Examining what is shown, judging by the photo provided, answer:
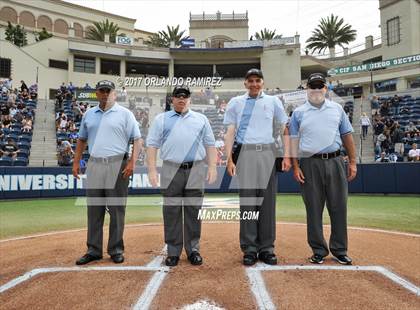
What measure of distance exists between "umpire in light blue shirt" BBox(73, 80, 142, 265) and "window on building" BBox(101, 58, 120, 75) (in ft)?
115

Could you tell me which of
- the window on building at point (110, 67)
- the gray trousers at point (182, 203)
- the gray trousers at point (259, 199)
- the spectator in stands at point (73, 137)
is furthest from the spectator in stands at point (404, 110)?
the window on building at point (110, 67)

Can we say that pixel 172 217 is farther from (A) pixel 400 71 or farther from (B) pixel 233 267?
(A) pixel 400 71

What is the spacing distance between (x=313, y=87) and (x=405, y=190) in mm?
11132

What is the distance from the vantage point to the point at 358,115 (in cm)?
2442

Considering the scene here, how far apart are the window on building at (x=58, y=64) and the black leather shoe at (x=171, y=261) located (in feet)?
119

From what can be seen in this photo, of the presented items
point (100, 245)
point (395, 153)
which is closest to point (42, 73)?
point (395, 153)

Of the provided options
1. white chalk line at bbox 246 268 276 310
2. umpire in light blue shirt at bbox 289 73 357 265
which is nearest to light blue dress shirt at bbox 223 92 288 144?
umpire in light blue shirt at bbox 289 73 357 265

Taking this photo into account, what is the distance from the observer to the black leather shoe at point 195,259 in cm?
440

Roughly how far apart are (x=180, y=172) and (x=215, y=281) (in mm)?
1506

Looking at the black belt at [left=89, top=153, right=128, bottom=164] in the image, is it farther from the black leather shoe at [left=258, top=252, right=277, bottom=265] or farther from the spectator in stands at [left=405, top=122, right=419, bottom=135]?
the spectator in stands at [left=405, top=122, right=419, bottom=135]

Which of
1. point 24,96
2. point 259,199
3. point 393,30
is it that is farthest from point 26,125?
point 393,30

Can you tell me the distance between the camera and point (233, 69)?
3978 cm

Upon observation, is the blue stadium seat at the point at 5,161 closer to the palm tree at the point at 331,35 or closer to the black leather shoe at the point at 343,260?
the black leather shoe at the point at 343,260

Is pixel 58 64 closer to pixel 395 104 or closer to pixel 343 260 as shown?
pixel 395 104
